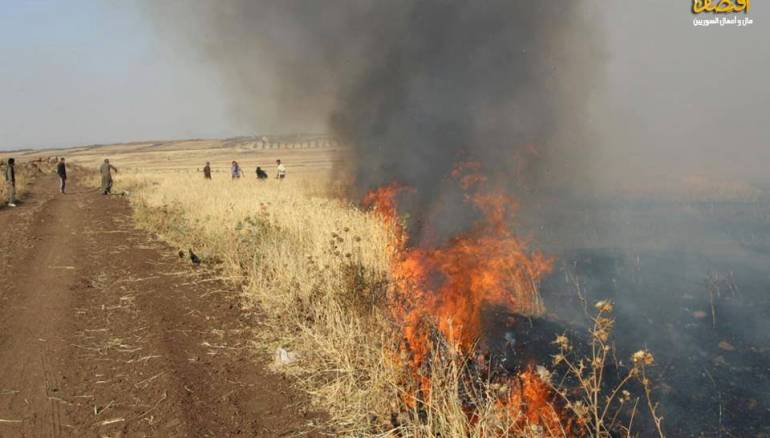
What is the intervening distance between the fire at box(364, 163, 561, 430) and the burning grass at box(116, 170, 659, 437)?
1.0 inches

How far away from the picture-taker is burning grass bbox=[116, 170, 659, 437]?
3.57m

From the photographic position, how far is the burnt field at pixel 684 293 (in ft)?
19.8

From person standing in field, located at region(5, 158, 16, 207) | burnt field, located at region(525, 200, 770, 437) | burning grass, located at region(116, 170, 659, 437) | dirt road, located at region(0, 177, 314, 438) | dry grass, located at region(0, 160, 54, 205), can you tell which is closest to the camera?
burning grass, located at region(116, 170, 659, 437)

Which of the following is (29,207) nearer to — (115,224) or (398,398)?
(115,224)

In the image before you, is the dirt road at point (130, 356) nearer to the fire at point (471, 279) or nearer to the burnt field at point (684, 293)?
the fire at point (471, 279)

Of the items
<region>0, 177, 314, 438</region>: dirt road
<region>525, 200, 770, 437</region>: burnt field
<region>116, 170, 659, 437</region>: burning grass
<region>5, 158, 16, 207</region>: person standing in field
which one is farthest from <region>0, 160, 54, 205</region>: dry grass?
<region>525, 200, 770, 437</region>: burnt field

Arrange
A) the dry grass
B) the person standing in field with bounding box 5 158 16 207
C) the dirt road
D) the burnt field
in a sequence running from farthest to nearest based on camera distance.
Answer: the dry grass < the person standing in field with bounding box 5 158 16 207 < the burnt field < the dirt road

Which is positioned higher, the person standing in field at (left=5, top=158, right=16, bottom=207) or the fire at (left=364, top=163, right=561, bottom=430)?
the person standing in field at (left=5, top=158, right=16, bottom=207)

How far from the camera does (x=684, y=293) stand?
9359mm

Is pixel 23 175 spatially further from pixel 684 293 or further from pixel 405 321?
pixel 684 293

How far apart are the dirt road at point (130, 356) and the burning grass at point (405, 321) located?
40cm

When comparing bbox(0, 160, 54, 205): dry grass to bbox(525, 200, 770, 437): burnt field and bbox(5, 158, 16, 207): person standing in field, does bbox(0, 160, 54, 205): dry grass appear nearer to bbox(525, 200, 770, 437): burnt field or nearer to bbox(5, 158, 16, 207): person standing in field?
bbox(5, 158, 16, 207): person standing in field

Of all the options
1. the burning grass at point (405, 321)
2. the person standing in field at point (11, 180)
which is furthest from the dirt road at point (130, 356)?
the person standing in field at point (11, 180)

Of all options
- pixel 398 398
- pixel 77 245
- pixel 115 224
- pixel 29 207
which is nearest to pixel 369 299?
pixel 398 398
